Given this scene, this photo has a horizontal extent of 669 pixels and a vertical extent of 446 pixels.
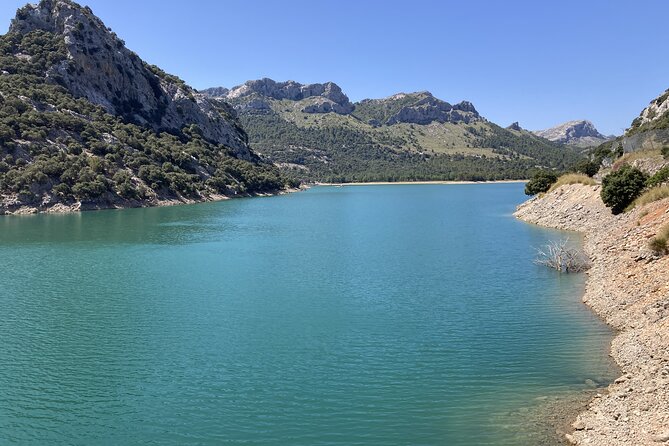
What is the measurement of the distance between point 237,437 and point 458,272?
30.1 metres

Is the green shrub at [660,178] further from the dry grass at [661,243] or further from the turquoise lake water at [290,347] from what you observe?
the dry grass at [661,243]

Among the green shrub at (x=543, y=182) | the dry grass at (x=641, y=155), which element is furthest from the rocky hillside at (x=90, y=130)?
the dry grass at (x=641, y=155)

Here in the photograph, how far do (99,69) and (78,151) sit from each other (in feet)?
193

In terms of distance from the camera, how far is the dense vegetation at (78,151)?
11525 cm

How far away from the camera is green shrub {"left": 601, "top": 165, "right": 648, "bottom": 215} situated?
178 feet

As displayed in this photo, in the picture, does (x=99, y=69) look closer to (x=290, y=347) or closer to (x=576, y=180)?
(x=576, y=180)

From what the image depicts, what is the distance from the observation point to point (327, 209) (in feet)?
395

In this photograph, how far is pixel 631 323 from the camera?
26.6 meters

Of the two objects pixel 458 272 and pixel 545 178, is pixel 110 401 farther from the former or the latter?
pixel 545 178

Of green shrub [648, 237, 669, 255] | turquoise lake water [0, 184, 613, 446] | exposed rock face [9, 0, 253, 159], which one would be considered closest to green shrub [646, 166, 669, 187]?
turquoise lake water [0, 184, 613, 446]

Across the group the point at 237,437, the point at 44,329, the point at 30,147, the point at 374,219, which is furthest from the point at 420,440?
the point at 30,147

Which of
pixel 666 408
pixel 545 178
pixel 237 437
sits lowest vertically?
pixel 237 437

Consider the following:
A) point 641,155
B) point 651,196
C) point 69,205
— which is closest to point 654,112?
point 641,155

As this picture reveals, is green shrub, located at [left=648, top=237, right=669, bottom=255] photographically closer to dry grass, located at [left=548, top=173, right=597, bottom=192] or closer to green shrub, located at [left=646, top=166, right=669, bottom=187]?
green shrub, located at [left=646, top=166, right=669, bottom=187]
